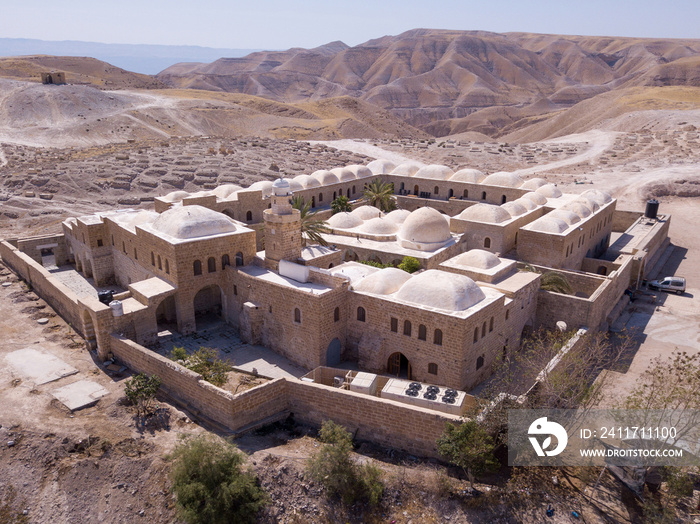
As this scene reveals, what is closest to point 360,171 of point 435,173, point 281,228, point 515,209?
point 435,173

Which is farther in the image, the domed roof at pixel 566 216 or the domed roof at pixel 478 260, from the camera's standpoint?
the domed roof at pixel 566 216

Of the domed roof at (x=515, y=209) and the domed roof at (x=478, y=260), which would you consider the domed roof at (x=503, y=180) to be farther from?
the domed roof at (x=478, y=260)

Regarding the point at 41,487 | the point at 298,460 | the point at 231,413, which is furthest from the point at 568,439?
the point at 41,487

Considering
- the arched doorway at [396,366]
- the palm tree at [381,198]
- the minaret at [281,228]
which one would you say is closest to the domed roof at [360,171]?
the palm tree at [381,198]

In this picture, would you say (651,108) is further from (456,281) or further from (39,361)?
(39,361)

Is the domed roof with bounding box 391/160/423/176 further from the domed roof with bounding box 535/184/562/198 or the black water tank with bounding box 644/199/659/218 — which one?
the black water tank with bounding box 644/199/659/218

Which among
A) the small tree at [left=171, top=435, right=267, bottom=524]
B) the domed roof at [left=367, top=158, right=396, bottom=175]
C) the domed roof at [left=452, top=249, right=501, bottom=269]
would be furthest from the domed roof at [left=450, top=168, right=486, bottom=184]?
the small tree at [left=171, top=435, right=267, bottom=524]

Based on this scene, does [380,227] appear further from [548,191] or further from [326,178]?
[548,191]
